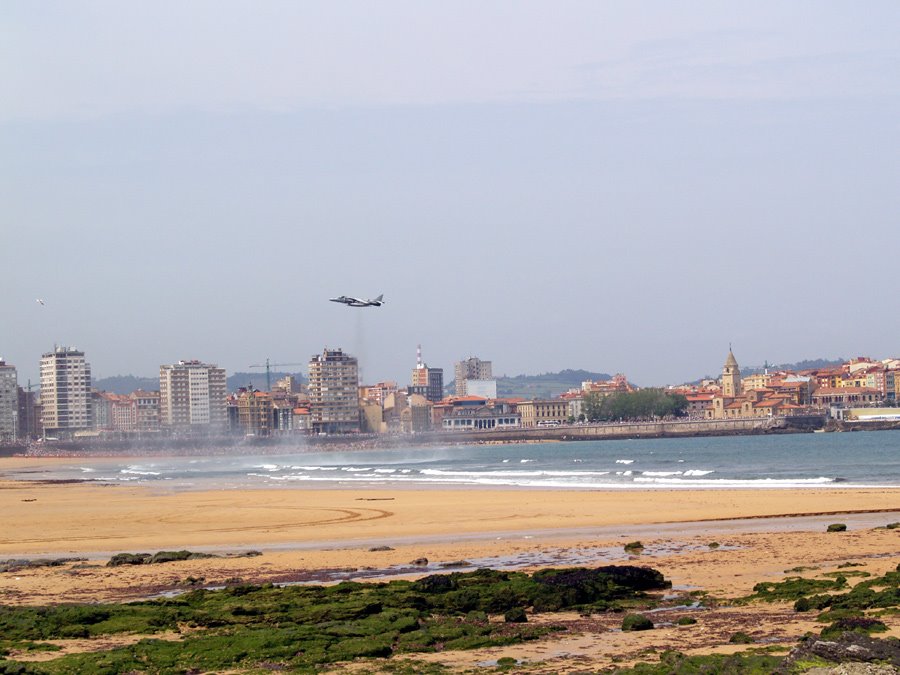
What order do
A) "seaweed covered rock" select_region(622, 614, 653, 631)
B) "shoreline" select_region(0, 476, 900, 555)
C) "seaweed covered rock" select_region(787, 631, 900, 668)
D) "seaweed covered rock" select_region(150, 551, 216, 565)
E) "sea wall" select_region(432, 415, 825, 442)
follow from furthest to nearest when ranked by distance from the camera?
"sea wall" select_region(432, 415, 825, 442) → "shoreline" select_region(0, 476, 900, 555) → "seaweed covered rock" select_region(150, 551, 216, 565) → "seaweed covered rock" select_region(622, 614, 653, 631) → "seaweed covered rock" select_region(787, 631, 900, 668)

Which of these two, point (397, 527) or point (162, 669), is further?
point (397, 527)

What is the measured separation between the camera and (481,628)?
45.0 feet

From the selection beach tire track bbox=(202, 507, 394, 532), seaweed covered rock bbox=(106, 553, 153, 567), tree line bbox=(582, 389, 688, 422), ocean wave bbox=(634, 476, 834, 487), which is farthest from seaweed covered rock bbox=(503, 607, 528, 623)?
tree line bbox=(582, 389, 688, 422)

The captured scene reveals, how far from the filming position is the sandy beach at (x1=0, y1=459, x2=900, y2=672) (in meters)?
17.8

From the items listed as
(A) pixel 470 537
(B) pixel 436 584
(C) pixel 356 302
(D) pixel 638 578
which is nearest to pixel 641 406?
(C) pixel 356 302

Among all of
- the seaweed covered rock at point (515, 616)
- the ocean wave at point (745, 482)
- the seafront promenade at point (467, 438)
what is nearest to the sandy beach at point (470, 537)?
the seaweed covered rock at point (515, 616)

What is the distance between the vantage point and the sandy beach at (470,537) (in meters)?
17.8

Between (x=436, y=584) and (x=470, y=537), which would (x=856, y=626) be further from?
(x=470, y=537)

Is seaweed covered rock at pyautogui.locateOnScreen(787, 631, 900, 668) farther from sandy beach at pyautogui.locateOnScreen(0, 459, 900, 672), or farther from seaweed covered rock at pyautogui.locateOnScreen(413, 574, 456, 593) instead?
seaweed covered rock at pyautogui.locateOnScreen(413, 574, 456, 593)

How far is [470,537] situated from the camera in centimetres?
2491

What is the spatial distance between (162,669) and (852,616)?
728 cm

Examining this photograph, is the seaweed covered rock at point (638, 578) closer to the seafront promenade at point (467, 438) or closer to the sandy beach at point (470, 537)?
the sandy beach at point (470, 537)

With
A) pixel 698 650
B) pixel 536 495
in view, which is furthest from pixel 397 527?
pixel 698 650

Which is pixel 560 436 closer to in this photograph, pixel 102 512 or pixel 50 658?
pixel 102 512
